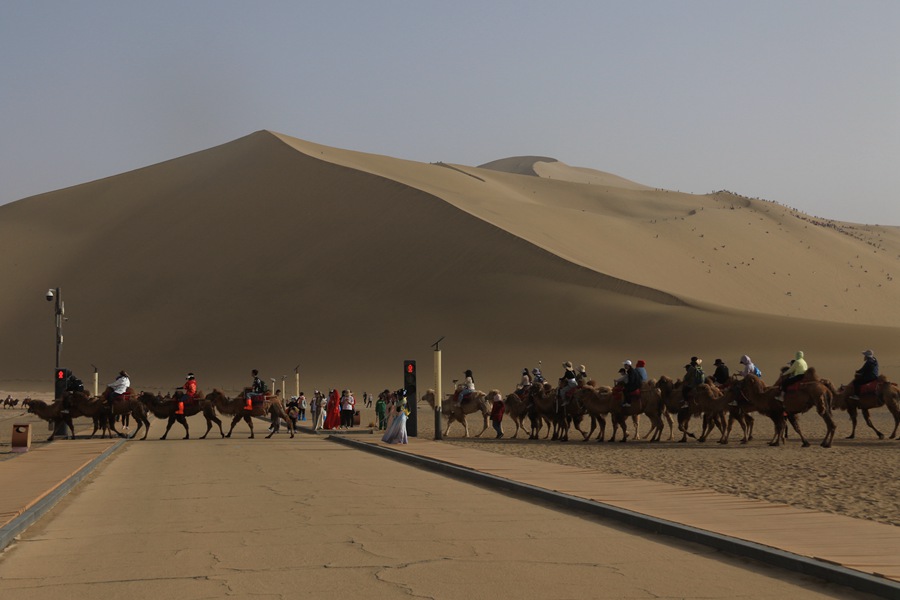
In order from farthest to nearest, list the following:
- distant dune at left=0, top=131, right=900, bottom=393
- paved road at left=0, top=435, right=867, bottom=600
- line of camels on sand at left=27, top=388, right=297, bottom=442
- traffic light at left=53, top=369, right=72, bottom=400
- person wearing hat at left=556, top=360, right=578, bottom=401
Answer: distant dune at left=0, top=131, right=900, bottom=393 → traffic light at left=53, top=369, right=72, bottom=400 → line of camels on sand at left=27, top=388, right=297, bottom=442 → person wearing hat at left=556, top=360, right=578, bottom=401 → paved road at left=0, top=435, right=867, bottom=600

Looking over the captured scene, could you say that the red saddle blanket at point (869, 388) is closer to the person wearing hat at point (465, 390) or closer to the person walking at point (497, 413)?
the person walking at point (497, 413)

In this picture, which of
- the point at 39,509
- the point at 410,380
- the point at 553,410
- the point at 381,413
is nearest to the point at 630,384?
the point at 553,410

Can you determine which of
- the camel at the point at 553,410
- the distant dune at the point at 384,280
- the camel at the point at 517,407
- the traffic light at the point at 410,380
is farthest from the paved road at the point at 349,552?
the distant dune at the point at 384,280

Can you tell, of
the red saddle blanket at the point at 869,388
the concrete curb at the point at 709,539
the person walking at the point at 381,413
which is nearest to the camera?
the concrete curb at the point at 709,539

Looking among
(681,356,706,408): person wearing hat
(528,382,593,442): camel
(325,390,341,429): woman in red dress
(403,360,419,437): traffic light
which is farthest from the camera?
(325,390,341,429): woman in red dress

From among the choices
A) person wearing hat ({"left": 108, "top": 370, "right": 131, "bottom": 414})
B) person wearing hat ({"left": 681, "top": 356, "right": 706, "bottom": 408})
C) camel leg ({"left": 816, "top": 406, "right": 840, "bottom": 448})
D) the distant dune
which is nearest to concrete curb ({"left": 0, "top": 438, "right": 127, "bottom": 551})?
person wearing hat ({"left": 108, "top": 370, "right": 131, "bottom": 414})

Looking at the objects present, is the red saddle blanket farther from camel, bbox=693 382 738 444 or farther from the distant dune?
the distant dune

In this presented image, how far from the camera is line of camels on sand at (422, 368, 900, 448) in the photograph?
25.8 metres

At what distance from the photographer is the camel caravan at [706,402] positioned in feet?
84.6

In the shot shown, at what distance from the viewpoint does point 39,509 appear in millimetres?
13695

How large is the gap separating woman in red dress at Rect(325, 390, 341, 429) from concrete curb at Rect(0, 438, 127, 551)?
58.8 feet

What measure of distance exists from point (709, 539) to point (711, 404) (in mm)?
17475

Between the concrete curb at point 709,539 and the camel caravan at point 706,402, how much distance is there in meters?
10.0

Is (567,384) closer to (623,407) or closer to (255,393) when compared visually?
(623,407)
